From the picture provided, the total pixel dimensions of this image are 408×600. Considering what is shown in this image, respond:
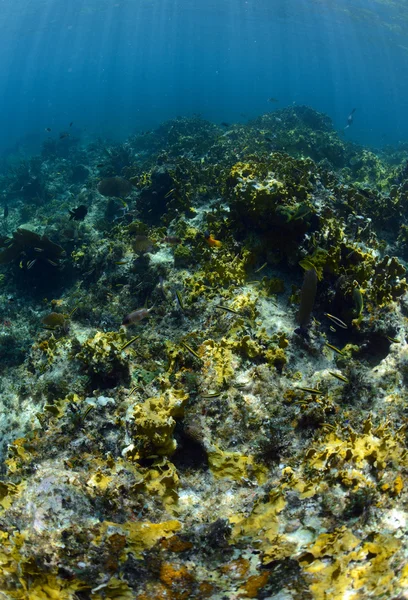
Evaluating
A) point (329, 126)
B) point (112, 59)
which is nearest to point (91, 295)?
point (329, 126)

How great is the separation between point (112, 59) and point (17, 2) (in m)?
143

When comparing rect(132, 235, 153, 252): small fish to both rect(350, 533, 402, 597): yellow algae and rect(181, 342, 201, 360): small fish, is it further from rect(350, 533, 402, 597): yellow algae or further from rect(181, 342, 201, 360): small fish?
rect(350, 533, 402, 597): yellow algae

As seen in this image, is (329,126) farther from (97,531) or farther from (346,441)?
(97,531)

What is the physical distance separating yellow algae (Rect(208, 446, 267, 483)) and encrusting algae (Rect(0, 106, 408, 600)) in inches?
0.6

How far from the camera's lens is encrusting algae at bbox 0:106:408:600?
2.79 meters

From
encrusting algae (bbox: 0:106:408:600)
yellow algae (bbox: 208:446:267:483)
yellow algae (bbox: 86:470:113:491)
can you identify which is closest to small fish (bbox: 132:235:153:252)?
encrusting algae (bbox: 0:106:408:600)

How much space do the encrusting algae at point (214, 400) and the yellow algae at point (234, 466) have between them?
0.02 metres

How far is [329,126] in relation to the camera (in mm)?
25500

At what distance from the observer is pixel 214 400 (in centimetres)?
458

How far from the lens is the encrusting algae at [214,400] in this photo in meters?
2.79

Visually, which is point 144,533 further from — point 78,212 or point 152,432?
point 78,212

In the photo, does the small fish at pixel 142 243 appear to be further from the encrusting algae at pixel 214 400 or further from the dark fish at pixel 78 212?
the dark fish at pixel 78 212

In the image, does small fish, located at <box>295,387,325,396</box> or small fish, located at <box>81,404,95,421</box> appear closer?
small fish, located at <box>295,387,325,396</box>

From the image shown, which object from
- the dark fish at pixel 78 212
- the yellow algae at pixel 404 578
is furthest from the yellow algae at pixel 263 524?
the dark fish at pixel 78 212
